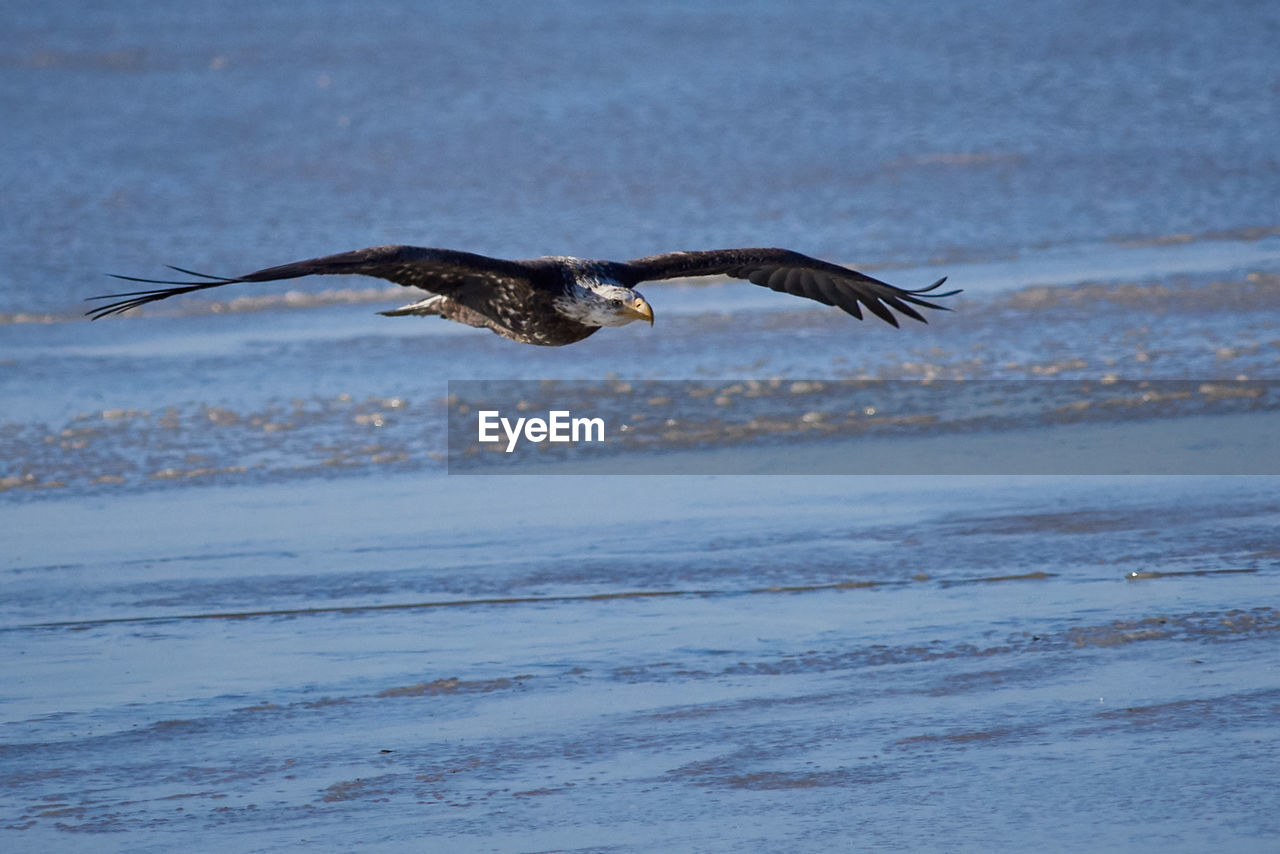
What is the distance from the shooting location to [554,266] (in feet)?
22.4

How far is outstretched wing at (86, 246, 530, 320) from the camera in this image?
217 inches

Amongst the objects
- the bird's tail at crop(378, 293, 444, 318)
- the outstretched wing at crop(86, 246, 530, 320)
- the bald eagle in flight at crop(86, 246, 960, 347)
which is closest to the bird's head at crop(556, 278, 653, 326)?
the bald eagle in flight at crop(86, 246, 960, 347)

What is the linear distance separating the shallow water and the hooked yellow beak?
2.91ft

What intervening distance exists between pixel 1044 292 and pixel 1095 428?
2731mm

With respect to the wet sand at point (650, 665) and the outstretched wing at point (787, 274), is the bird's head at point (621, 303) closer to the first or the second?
the outstretched wing at point (787, 274)

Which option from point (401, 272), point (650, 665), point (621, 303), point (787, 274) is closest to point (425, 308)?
point (621, 303)

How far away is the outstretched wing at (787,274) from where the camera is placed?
7078 millimetres

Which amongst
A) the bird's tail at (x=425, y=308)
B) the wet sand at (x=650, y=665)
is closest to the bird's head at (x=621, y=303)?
the bird's tail at (x=425, y=308)

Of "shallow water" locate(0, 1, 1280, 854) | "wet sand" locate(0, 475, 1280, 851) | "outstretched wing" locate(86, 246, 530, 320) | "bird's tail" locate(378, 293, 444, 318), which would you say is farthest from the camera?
"bird's tail" locate(378, 293, 444, 318)

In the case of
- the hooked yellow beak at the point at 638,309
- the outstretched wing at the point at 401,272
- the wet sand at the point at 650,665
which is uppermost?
the outstretched wing at the point at 401,272

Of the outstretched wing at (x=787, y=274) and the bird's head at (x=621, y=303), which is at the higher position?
the outstretched wing at (x=787, y=274)

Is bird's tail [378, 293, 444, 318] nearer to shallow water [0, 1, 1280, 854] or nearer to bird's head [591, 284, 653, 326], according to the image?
bird's head [591, 284, 653, 326]

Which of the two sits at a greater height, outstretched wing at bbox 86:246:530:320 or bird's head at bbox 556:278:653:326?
outstretched wing at bbox 86:246:530:320

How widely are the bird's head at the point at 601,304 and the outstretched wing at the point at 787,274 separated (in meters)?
0.19
